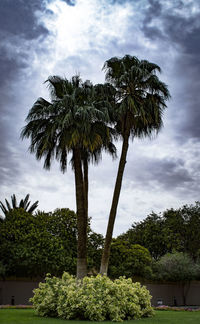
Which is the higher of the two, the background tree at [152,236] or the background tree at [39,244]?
the background tree at [152,236]

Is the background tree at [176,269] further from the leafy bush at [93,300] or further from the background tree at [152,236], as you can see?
the leafy bush at [93,300]

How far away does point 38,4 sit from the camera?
641 inches

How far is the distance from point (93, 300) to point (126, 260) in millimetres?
16495

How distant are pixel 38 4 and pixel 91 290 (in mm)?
11328

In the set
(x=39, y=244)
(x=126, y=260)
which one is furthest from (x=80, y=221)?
(x=126, y=260)

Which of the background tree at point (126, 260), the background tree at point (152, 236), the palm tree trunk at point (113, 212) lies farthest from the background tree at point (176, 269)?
the palm tree trunk at point (113, 212)

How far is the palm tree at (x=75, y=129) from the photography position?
18.0 m

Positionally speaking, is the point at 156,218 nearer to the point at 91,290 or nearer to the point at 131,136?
the point at 131,136

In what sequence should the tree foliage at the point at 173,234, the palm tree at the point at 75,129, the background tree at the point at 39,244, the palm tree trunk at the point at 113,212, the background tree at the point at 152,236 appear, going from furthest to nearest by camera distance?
1. the background tree at the point at 152,236
2. the tree foliage at the point at 173,234
3. the background tree at the point at 39,244
4. the palm tree at the point at 75,129
5. the palm tree trunk at the point at 113,212

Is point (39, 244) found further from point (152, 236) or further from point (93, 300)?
point (152, 236)

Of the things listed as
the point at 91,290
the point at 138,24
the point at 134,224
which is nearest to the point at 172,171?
the point at 138,24

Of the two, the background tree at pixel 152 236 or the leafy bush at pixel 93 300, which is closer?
the leafy bush at pixel 93 300

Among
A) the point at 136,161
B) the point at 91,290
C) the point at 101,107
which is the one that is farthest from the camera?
the point at 136,161

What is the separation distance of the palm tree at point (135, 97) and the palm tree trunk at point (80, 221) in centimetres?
177
